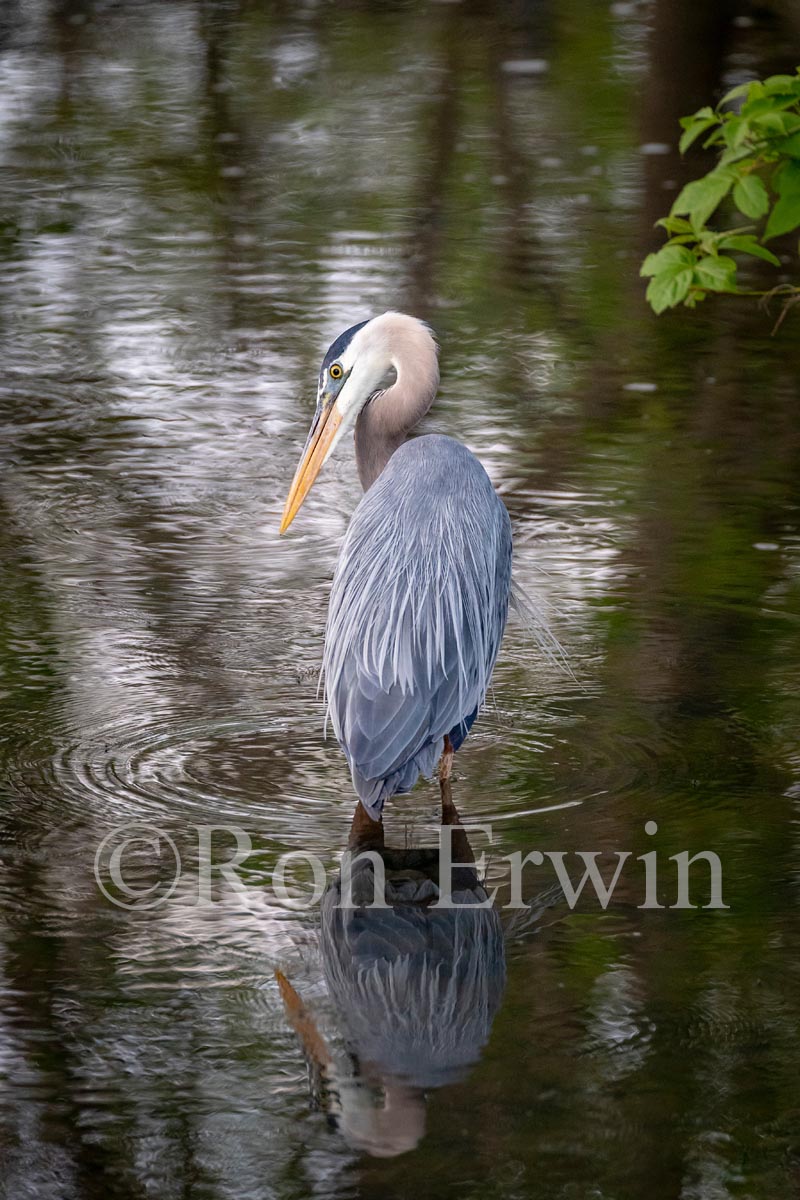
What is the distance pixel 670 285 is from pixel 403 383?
101cm

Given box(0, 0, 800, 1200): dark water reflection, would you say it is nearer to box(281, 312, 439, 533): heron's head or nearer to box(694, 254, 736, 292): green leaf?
box(281, 312, 439, 533): heron's head

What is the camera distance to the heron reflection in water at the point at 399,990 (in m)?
4.04

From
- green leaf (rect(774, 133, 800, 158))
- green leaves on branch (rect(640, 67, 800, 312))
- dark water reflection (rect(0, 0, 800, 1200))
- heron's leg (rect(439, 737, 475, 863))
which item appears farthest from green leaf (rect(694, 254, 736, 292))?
heron's leg (rect(439, 737, 475, 863))

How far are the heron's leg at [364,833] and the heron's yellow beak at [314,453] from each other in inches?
53.9

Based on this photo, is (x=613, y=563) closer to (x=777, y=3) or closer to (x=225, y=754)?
(x=225, y=754)

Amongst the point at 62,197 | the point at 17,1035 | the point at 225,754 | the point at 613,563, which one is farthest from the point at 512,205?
the point at 17,1035

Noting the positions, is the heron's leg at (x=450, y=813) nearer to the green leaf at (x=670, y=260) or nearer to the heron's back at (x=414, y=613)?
the heron's back at (x=414, y=613)

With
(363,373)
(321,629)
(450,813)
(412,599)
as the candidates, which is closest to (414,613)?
(412,599)

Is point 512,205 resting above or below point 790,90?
below

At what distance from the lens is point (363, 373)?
633 cm

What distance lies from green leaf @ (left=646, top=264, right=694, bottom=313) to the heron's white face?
0.94 m

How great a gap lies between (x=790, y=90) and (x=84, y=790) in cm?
304

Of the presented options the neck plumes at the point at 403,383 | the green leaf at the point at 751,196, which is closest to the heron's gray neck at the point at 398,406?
the neck plumes at the point at 403,383

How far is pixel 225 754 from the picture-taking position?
18.9 ft
